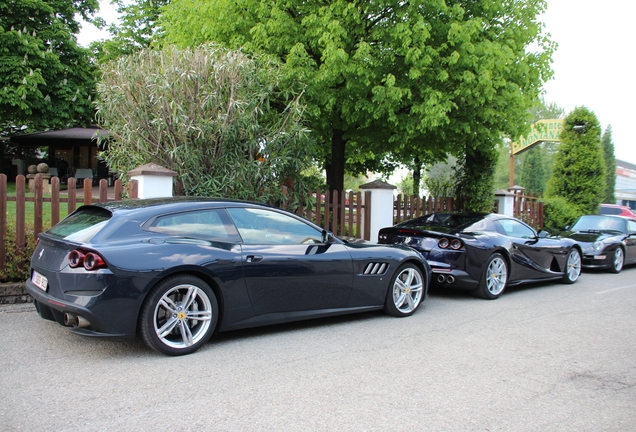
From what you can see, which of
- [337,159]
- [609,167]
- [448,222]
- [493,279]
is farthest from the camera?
[609,167]

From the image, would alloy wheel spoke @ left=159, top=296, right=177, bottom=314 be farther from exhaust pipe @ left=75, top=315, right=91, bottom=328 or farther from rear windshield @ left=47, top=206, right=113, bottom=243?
rear windshield @ left=47, top=206, right=113, bottom=243

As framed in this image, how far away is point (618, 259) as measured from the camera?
11633 mm

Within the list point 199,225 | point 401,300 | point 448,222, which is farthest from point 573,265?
point 199,225

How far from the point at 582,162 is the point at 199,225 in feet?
60.0

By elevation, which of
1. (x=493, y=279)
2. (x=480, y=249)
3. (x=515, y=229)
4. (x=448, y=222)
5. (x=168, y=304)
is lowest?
(x=493, y=279)

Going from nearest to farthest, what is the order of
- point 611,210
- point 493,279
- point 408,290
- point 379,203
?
point 408,290, point 493,279, point 379,203, point 611,210

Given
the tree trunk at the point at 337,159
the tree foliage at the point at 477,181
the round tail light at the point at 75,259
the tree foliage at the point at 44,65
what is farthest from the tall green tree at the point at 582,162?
the tree foliage at the point at 44,65

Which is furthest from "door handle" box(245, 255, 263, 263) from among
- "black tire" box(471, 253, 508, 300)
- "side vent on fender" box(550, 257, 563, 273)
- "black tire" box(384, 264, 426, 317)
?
"side vent on fender" box(550, 257, 563, 273)

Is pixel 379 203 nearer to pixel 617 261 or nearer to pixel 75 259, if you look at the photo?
pixel 617 261

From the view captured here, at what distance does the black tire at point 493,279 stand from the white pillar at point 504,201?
854 cm

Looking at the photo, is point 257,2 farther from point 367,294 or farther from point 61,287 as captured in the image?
point 61,287

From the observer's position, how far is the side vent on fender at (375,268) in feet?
19.8

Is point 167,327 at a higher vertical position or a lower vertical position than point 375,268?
lower

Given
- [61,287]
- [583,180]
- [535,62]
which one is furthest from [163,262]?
[583,180]
